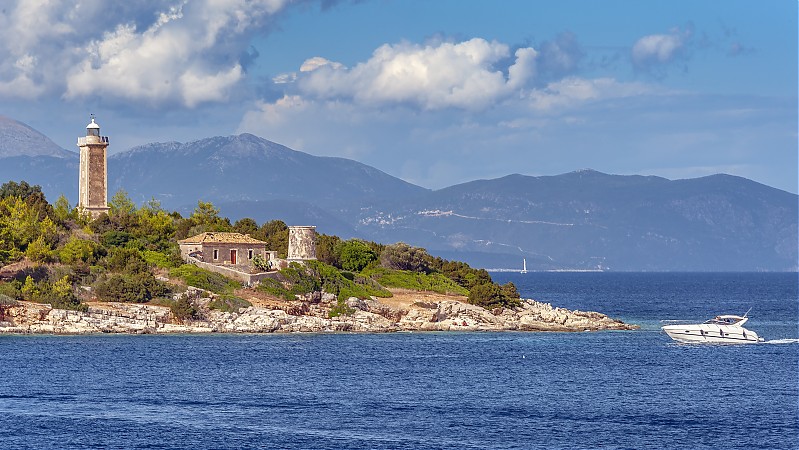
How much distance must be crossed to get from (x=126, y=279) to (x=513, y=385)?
39033mm

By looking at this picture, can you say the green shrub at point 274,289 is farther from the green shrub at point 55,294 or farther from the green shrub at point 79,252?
the green shrub at point 55,294

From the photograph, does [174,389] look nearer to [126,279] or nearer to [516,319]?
[126,279]

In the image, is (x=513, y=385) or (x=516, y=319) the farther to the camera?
(x=516, y=319)

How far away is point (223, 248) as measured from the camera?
10625 centimetres

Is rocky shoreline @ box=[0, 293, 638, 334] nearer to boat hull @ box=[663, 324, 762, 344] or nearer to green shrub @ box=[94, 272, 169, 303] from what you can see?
green shrub @ box=[94, 272, 169, 303]

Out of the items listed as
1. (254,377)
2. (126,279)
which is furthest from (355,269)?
(254,377)

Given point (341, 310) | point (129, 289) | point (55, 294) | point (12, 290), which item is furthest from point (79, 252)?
point (341, 310)

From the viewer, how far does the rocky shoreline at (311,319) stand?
89.3 m

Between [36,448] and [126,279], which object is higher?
[126,279]

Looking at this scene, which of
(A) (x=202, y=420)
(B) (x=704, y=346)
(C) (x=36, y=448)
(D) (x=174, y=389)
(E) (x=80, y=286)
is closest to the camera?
(C) (x=36, y=448)

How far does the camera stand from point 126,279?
311 ft

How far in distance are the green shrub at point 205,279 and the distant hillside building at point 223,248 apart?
460 cm

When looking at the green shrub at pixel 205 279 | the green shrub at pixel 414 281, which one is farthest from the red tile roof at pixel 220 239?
the green shrub at pixel 414 281

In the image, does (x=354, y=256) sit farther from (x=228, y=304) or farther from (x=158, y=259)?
(x=228, y=304)
